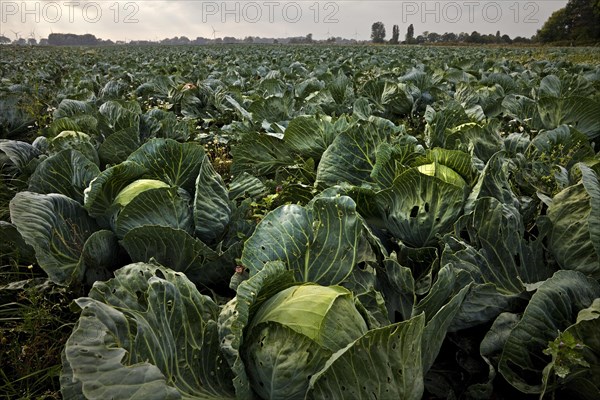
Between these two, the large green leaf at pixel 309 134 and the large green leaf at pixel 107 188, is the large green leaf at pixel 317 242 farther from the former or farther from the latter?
the large green leaf at pixel 309 134

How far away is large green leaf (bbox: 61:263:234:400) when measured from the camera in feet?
4.03

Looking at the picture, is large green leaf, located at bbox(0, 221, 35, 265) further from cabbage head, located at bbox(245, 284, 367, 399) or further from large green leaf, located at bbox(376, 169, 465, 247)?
large green leaf, located at bbox(376, 169, 465, 247)

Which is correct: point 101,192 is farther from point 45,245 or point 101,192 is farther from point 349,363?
point 349,363

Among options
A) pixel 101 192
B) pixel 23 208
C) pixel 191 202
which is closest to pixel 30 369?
pixel 23 208

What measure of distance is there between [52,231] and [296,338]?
1.65 m

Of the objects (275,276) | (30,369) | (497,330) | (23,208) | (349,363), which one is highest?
(23,208)

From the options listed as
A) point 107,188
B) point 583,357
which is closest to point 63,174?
point 107,188

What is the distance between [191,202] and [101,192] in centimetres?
54

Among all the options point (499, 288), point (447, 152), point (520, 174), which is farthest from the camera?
point (520, 174)

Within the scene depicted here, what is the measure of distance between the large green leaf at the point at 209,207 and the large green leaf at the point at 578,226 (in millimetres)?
1743

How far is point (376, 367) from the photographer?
1275 millimetres

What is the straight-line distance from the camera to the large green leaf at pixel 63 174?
9.11 feet

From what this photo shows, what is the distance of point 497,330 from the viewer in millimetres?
1820

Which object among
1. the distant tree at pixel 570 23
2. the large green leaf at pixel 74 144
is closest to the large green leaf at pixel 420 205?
the large green leaf at pixel 74 144
